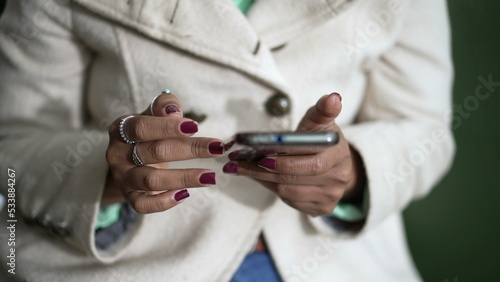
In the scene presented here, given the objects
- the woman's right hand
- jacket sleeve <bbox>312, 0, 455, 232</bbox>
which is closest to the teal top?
jacket sleeve <bbox>312, 0, 455, 232</bbox>

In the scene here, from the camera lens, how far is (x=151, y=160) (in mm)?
343

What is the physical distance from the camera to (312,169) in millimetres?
349

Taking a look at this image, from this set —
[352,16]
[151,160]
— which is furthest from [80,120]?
[352,16]

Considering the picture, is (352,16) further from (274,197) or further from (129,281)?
(129,281)

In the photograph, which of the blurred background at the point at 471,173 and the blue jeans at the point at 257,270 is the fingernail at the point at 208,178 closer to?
the blue jeans at the point at 257,270

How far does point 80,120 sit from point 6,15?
0.15 m

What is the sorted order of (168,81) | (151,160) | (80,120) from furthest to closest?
1. (80,120)
2. (168,81)
3. (151,160)

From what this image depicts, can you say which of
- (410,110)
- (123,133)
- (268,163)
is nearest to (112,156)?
(123,133)

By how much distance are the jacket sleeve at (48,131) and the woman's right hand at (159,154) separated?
97mm

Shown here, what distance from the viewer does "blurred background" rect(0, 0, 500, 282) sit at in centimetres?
60

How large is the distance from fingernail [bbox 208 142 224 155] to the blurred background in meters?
0.47

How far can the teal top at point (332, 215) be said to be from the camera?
0.49m

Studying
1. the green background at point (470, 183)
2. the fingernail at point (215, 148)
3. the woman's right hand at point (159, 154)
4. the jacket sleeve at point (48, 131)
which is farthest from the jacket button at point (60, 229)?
the green background at point (470, 183)

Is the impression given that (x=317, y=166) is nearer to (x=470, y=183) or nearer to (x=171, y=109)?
(x=171, y=109)
